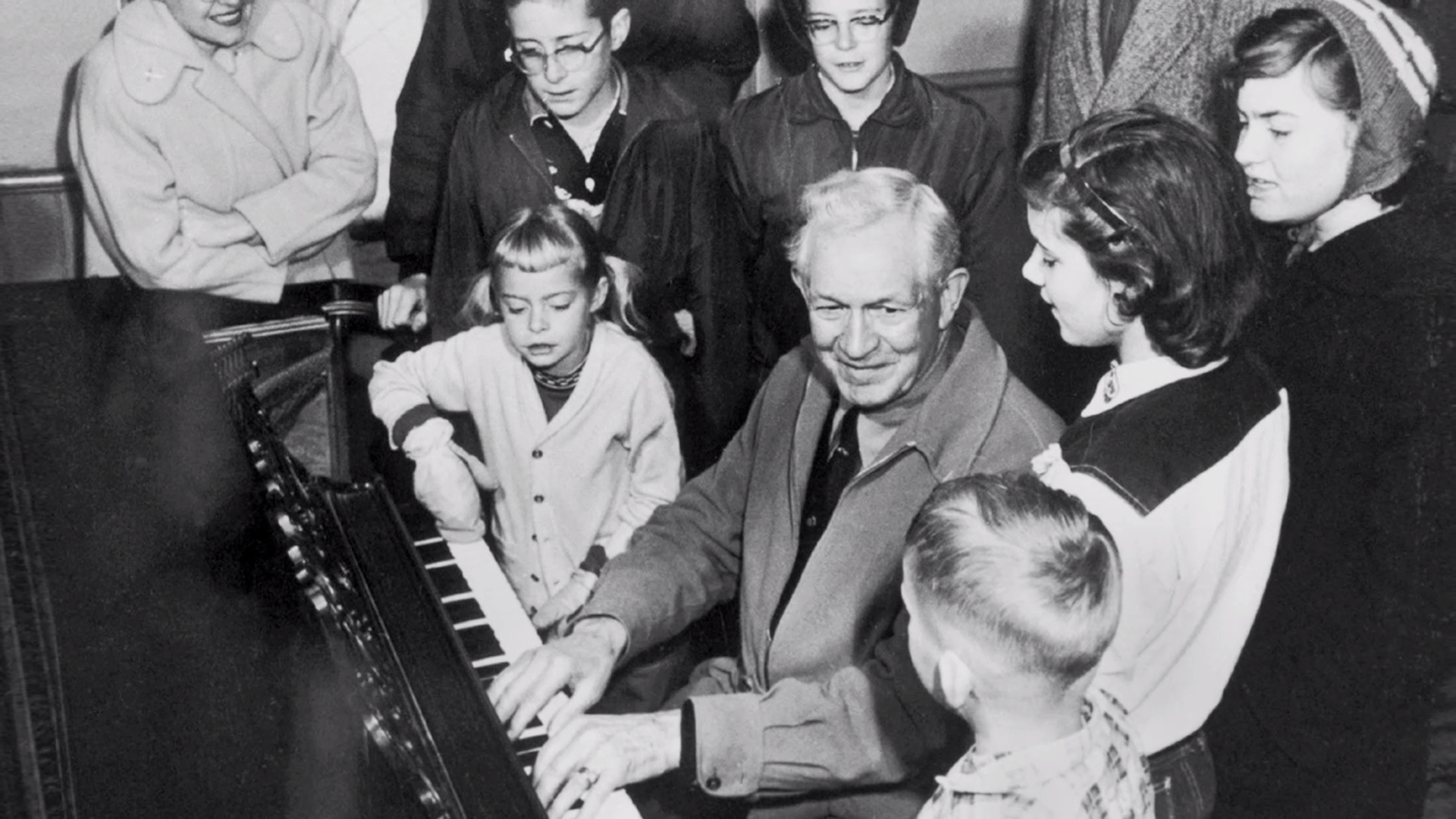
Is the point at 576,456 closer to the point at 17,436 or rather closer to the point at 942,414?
the point at 942,414

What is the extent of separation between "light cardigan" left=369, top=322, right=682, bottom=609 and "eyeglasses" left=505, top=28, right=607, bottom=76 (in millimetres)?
485

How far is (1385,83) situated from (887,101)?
0.98 metres

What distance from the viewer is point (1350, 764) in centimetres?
206

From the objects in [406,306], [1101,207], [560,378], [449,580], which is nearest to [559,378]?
[560,378]

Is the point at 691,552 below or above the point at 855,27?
below

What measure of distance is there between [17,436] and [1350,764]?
1.81 metres

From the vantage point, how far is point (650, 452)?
2600 mm

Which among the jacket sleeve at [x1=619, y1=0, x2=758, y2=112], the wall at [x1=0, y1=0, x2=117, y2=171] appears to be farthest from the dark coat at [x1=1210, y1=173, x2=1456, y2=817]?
the wall at [x1=0, y1=0, x2=117, y2=171]

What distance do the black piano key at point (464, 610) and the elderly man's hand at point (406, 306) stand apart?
74cm

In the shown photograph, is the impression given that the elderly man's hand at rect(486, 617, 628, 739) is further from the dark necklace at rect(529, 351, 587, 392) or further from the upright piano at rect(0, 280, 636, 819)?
the dark necklace at rect(529, 351, 587, 392)

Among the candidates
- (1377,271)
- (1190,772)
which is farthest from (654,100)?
(1190,772)

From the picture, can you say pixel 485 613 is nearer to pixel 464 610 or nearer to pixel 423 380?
pixel 464 610

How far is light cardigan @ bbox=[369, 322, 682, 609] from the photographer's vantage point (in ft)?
8.39

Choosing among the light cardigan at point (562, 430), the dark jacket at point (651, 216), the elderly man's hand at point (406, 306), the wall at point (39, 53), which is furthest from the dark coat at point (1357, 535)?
the wall at point (39, 53)
